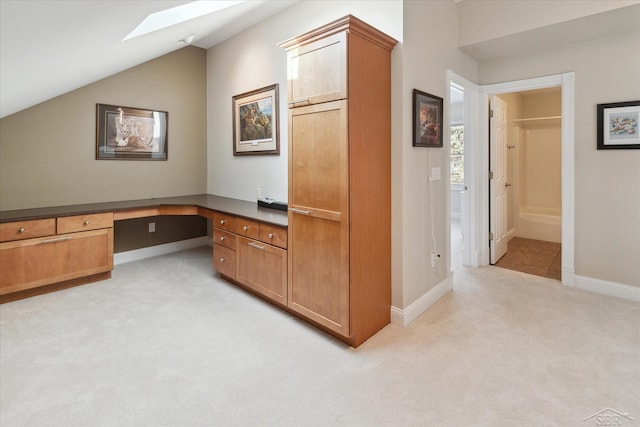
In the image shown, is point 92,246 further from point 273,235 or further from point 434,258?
point 434,258

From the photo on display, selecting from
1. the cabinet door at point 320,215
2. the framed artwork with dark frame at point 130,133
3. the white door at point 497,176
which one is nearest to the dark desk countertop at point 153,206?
the cabinet door at point 320,215

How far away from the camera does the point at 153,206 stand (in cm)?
384

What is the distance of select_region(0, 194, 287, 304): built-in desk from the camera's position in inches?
113

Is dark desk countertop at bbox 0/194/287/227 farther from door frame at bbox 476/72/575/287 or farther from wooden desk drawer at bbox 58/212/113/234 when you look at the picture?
door frame at bbox 476/72/575/287

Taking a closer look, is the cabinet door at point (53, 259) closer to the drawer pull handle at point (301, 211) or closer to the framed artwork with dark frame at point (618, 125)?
the drawer pull handle at point (301, 211)

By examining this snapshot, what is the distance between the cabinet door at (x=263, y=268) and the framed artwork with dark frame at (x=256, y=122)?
49.8 inches

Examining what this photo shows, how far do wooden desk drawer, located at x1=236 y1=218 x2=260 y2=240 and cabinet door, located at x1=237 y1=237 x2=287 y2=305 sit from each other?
53 mm

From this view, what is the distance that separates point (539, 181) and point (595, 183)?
9.85ft

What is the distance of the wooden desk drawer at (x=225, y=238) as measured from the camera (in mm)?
3287

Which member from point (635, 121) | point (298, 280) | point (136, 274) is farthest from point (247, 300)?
point (635, 121)

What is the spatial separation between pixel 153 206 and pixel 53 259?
104cm

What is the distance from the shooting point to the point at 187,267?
13.3 feet

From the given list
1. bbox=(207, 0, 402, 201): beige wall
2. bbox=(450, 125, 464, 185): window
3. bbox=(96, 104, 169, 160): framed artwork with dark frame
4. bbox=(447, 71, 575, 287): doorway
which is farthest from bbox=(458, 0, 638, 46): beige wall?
bbox=(450, 125, 464, 185): window

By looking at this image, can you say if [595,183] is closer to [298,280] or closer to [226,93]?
[298,280]
